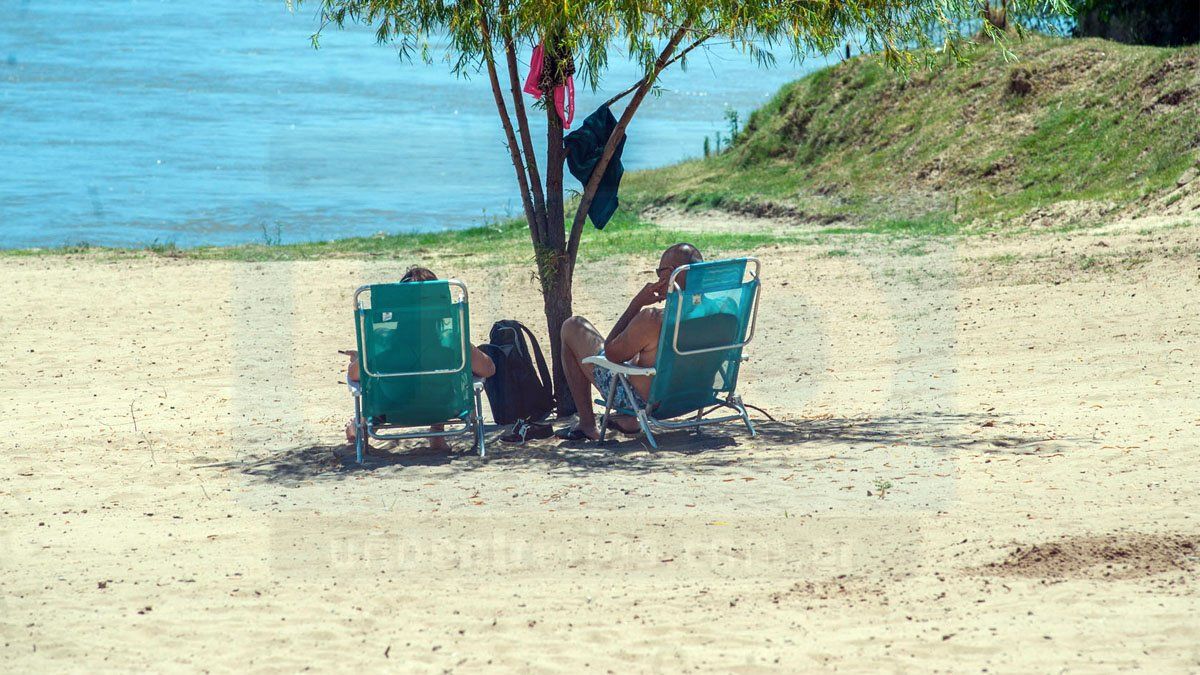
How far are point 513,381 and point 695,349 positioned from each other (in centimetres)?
118

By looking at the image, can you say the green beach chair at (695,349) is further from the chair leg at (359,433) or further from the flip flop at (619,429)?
the chair leg at (359,433)

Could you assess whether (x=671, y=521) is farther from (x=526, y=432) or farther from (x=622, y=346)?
(x=526, y=432)

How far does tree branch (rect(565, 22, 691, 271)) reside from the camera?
7211 mm

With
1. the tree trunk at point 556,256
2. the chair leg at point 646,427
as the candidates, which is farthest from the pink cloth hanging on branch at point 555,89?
the chair leg at point 646,427

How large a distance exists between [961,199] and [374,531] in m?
14.4

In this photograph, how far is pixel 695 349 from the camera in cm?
662

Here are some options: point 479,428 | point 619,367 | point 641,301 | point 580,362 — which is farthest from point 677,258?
point 479,428

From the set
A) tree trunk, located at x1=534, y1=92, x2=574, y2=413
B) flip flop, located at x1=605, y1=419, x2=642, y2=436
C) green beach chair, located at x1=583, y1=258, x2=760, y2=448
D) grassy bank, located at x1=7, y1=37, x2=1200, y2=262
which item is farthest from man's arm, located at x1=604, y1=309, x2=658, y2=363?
grassy bank, located at x1=7, y1=37, x2=1200, y2=262

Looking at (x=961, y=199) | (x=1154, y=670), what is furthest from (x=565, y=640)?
(x=961, y=199)

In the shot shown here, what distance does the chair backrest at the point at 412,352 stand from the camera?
21.2 ft

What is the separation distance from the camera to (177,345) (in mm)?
10414

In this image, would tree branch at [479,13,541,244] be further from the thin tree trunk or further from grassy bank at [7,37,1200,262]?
grassy bank at [7,37,1200,262]

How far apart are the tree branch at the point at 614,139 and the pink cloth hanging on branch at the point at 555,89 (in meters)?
0.28

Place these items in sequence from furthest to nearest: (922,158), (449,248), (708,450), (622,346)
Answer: (922,158) < (449,248) < (622,346) < (708,450)
